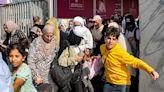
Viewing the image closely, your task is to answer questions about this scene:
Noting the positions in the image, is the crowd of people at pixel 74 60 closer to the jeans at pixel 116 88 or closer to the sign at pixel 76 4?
the jeans at pixel 116 88

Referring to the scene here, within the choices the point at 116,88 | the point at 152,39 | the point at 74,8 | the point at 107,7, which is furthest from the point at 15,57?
the point at 107,7

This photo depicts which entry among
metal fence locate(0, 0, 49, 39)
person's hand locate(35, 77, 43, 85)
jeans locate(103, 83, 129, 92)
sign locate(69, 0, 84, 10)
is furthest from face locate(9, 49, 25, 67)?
sign locate(69, 0, 84, 10)

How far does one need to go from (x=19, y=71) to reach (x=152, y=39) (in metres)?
3.67

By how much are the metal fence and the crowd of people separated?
149 centimetres

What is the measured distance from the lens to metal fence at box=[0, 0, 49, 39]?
1132 cm

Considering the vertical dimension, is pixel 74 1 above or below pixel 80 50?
above

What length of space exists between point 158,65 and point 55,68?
208cm

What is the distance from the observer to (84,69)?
321 inches

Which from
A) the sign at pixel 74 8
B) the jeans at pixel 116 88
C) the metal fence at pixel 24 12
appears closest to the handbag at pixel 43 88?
the jeans at pixel 116 88

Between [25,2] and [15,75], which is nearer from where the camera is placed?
[15,75]

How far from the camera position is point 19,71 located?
16.5ft

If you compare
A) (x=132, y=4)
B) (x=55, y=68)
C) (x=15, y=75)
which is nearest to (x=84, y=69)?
(x=55, y=68)

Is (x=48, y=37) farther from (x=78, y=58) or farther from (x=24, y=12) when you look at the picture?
(x=24, y=12)

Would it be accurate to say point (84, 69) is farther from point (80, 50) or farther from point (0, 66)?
point (0, 66)
